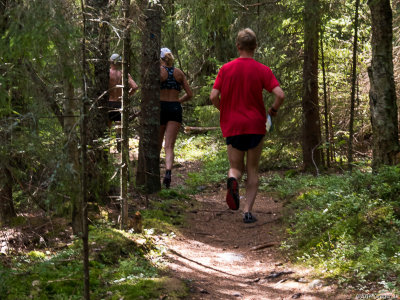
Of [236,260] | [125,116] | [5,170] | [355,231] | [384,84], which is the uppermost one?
[384,84]

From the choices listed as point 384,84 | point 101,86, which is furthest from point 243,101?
point 384,84

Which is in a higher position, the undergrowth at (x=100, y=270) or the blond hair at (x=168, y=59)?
the blond hair at (x=168, y=59)

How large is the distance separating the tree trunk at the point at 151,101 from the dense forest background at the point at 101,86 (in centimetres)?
4

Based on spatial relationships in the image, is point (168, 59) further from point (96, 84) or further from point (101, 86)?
point (96, 84)

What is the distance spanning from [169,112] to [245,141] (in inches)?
Result: 105

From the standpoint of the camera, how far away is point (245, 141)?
21.7 feet

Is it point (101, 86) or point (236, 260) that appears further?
point (101, 86)

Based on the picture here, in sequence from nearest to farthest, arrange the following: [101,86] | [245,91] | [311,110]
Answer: [101,86] → [245,91] → [311,110]

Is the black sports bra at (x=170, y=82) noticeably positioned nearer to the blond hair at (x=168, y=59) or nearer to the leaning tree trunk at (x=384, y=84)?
the blond hair at (x=168, y=59)

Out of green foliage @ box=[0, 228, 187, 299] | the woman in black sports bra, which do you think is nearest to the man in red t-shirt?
green foliage @ box=[0, 228, 187, 299]

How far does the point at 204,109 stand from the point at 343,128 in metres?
5.55

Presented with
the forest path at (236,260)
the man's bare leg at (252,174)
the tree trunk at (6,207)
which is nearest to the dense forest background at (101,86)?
the tree trunk at (6,207)

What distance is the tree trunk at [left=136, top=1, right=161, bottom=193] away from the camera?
25.9 ft

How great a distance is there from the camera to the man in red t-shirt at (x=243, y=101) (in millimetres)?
6449
